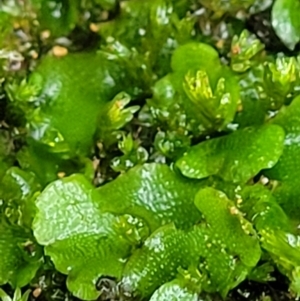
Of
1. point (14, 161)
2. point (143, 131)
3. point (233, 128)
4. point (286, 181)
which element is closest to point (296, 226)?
point (286, 181)

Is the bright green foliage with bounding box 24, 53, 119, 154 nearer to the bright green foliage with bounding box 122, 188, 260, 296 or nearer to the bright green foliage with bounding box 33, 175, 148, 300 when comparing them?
the bright green foliage with bounding box 33, 175, 148, 300

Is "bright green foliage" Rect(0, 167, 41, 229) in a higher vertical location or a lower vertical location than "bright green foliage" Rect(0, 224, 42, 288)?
higher

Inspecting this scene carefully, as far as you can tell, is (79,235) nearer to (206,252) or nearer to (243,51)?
(206,252)

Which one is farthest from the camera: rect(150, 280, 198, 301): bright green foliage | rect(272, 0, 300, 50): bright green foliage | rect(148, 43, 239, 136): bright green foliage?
rect(272, 0, 300, 50): bright green foliage

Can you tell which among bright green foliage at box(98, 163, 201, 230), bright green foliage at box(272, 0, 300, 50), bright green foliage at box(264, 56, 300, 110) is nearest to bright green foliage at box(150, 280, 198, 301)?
bright green foliage at box(98, 163, 201, 230)

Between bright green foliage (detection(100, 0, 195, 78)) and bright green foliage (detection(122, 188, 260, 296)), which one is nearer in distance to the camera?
bright green foliage (detection(122, 188, 260, 296))

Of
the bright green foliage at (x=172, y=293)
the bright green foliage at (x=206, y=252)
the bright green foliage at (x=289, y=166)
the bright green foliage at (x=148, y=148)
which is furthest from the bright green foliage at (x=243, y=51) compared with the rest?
the bright green foliage at (x=172, y=293)

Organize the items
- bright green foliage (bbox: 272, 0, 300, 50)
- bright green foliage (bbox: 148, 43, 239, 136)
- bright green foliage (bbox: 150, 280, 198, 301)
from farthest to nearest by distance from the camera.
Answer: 1. bright green foliage (bbox: 272, 0, 300, 50)
2. bright green foliage (bbox: 148, 43, 239, 136)
3. bright green foliage (bbox: 150, 280, 198, 301)
